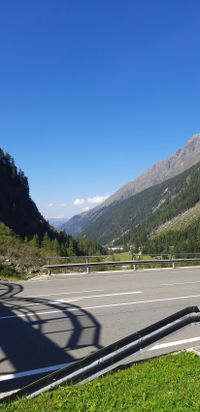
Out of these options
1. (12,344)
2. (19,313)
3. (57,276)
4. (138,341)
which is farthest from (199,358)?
(57,276)

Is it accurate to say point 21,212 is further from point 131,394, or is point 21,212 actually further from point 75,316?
point 131,394

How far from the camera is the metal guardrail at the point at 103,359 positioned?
575 centimetres

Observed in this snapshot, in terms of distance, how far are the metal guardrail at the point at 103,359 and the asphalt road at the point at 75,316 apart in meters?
0.24

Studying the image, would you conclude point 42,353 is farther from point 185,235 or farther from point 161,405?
point 185,235

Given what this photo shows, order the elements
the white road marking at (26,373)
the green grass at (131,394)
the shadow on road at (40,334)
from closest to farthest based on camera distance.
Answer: the green grass at (131,394), the white road marking at (26,373), the shadow on road at (40,334)

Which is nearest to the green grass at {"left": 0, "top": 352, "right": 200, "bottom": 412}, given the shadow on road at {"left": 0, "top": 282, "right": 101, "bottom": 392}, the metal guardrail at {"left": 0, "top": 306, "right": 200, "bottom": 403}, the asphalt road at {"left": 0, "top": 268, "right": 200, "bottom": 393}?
the metal guardrail at {"left": 0, "top": 306, "right": 200, "bottom": 403}

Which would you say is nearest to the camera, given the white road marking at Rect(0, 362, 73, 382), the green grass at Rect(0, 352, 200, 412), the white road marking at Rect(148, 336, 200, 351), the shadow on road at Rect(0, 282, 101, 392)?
the green grass at Rect(0, 352, 200, 412)

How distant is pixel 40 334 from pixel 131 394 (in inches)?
162

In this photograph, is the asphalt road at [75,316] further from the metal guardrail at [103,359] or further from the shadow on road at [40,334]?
the metal guardrail at [103,359]

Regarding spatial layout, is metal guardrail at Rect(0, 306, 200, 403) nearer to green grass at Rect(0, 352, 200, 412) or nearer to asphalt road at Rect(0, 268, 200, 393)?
green grass at Rect(0, 352, 200, 412)

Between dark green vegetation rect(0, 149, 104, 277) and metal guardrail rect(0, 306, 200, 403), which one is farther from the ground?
dark green vegetation rect(0, 149, 104, 277)

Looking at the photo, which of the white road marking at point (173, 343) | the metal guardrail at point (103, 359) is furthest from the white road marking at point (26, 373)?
the white road marking at point (173, 343)

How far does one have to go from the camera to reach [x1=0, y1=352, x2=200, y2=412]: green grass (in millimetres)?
5141

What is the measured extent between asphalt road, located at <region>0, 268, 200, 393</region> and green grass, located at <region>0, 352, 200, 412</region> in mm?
572
